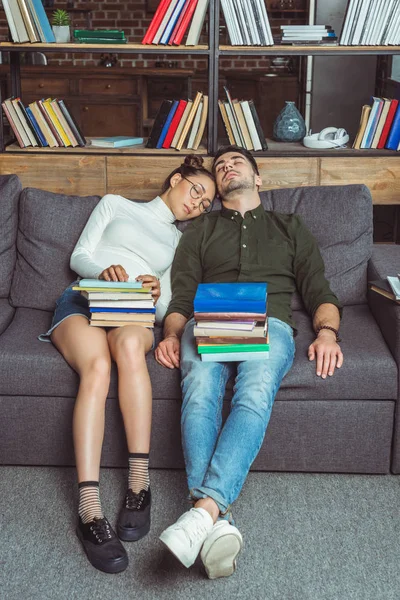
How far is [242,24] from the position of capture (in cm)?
325

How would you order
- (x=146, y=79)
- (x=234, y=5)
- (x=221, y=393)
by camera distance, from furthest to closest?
Result: 1. (x=146, y=79)
2. (x=234, y=5)
3. (x=221, y=393)

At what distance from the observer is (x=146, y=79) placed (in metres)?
5.75

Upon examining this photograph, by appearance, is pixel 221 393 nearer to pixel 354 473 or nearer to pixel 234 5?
pixel 354 473

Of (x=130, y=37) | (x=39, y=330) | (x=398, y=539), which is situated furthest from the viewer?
(x=130, y=37)

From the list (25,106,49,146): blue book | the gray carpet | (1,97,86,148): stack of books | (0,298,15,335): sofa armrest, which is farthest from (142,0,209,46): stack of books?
the gray carpet

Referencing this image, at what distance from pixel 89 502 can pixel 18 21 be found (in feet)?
7.28

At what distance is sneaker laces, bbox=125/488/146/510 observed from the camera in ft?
6.53

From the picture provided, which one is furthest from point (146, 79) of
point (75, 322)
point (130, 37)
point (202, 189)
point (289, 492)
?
point (289, 492)

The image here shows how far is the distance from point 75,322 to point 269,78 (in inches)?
162

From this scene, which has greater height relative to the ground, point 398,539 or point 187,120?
point 187,120

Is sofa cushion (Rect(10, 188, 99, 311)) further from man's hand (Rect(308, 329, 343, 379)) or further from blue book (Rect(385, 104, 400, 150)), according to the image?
blue book (Rect(385, 104, 400, 150))

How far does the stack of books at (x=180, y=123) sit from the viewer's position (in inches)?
132

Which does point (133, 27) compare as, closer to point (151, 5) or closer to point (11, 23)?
point (151, 5)

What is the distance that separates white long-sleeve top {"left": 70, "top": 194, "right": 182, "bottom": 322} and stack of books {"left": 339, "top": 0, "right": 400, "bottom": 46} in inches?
51.3
